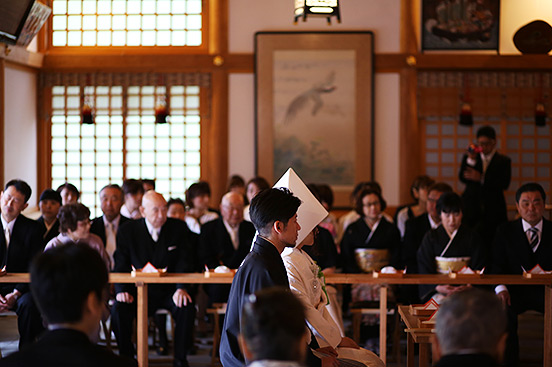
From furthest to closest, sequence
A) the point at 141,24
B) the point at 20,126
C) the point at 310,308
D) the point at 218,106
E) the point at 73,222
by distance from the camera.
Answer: the point at 141,24 < the point at 218,106 < the point at 20,126 < the point at 73,222 < the point at 310,308

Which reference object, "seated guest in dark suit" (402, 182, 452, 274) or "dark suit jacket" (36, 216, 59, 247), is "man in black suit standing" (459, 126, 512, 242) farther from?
"dark suit jacket" (36, 216, 59, 247)

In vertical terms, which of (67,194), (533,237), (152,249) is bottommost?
(152,249)

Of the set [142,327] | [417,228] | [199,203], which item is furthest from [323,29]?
[142,327]

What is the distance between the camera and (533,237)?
16.1 feet

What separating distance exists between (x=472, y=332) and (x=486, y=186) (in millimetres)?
5519

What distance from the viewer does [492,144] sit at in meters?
6.95

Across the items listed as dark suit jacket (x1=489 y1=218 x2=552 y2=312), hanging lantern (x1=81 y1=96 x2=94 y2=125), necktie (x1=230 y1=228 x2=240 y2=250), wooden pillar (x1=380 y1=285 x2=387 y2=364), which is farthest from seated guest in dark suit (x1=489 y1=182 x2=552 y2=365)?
hanging lantern (x1=81 y1=96 x2=94 y2=125)

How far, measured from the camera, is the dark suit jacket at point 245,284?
2.69 meters

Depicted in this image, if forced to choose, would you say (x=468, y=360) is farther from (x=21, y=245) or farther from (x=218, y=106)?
(x=218, y=106)

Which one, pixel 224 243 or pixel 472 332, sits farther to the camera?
pixel 224 243

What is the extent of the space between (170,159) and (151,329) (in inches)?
123

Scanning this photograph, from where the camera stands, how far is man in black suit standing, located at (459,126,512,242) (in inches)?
274

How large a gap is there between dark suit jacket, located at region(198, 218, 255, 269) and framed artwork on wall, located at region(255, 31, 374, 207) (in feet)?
9.61

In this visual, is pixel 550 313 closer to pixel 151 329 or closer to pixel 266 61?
pixel 151 329
